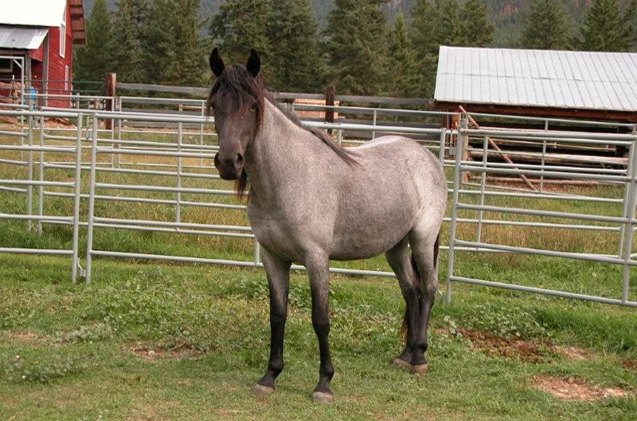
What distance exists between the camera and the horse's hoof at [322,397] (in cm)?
441

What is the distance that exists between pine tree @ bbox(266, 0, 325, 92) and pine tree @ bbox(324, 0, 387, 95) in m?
1.79

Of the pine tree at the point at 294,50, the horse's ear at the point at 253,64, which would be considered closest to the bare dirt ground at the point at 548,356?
the horse's ear at the point at 253,64

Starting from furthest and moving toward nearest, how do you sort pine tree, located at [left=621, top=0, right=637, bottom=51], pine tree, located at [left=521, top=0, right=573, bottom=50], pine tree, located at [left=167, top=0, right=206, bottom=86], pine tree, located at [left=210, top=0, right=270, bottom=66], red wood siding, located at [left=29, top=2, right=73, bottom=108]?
1. pine tree, located at [left=521, top=0, right=573, bottom=50]
2. pine tree, located at [left=621, top=0, right=637, bottom=51]
3. pine tree, located at [left=167, top=0, right=206, bottom=86]
4. pine tree, located at [left=210, top=0, right=270, bottom=66]
5. red wood siding, located at [left=29, top=2, right=73, bottom=108]

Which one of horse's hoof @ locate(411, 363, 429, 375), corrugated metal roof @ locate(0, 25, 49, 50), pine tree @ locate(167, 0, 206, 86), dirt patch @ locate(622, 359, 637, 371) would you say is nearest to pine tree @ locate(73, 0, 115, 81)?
pine tree @ locate(167, 0, 206, 86)

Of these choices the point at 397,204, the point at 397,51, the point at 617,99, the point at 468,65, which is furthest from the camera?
the point at 397,51

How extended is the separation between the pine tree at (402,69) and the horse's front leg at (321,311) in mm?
34845

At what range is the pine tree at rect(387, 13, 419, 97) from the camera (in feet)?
128

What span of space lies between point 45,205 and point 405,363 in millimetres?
5860

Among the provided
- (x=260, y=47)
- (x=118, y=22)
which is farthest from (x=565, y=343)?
(x=118, y=22)

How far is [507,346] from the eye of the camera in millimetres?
5695

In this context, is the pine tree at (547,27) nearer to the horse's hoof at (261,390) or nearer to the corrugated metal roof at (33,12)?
the corrugated metal roof at (33,12)

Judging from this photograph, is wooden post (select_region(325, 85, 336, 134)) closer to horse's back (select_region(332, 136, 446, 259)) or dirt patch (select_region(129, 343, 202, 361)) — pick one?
horse's back (select_region(332, 136, 446, 259))

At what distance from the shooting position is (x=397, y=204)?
493 centimetres

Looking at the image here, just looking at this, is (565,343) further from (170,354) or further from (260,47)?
(260,47)
